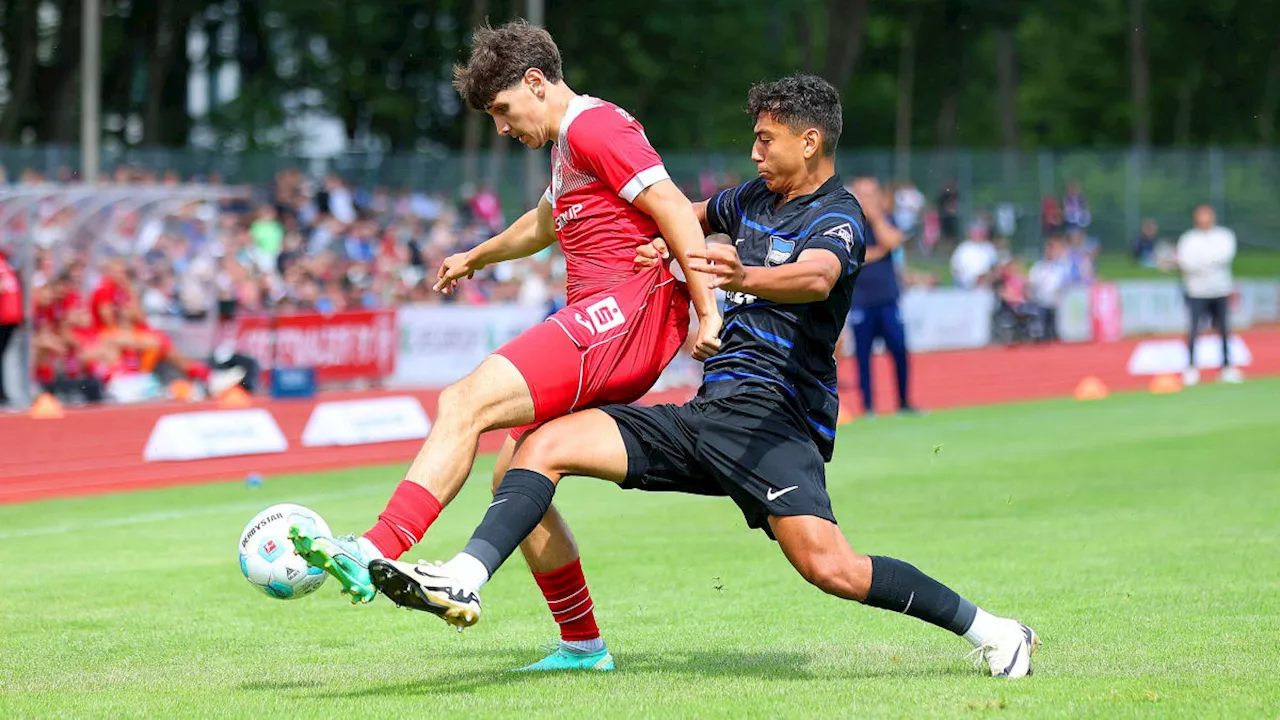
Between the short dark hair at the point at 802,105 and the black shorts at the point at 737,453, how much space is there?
3.02ft

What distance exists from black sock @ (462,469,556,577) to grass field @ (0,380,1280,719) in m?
0.49

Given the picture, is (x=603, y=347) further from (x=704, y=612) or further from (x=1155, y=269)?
(x=1155, y=269)

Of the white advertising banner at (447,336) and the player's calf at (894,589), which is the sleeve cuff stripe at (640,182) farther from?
the white advertising banner at (447,336)

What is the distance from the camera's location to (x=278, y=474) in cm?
1459

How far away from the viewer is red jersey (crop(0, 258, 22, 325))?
59.8 feet

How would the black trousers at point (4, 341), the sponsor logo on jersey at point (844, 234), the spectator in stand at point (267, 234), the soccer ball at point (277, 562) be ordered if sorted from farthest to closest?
the spectator in stand at point (267, 234) → the black trousers at point (4, 341) → the sponsor logo on jersey at point (844, 234) → the soccer ball at point (277, 562)

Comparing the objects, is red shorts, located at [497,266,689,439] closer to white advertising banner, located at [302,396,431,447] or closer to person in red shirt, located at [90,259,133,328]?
white advertising banner, located at [302,396,431,447]

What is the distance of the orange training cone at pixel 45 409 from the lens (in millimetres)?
17844

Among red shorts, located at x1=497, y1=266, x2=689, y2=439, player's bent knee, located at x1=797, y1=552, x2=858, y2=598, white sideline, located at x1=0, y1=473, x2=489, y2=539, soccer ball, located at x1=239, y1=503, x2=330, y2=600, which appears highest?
red shorts, located at x1=497, y1=266, x2=689, y2=439

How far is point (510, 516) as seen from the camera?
5.71 metres

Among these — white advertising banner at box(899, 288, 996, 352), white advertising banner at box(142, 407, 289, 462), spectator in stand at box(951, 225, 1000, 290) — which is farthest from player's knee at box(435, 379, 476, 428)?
spectator in stand at box(951, 225, 1000, 290)

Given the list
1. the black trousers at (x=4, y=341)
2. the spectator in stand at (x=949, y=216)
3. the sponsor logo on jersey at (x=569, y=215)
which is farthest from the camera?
the spectator in stand at (x=949, y=216)

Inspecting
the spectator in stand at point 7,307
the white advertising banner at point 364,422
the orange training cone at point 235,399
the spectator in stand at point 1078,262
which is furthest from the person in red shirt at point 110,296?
the spectator in stand at point 1078,262

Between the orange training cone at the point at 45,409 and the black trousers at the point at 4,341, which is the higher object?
the black trousers at the point at 4,341
